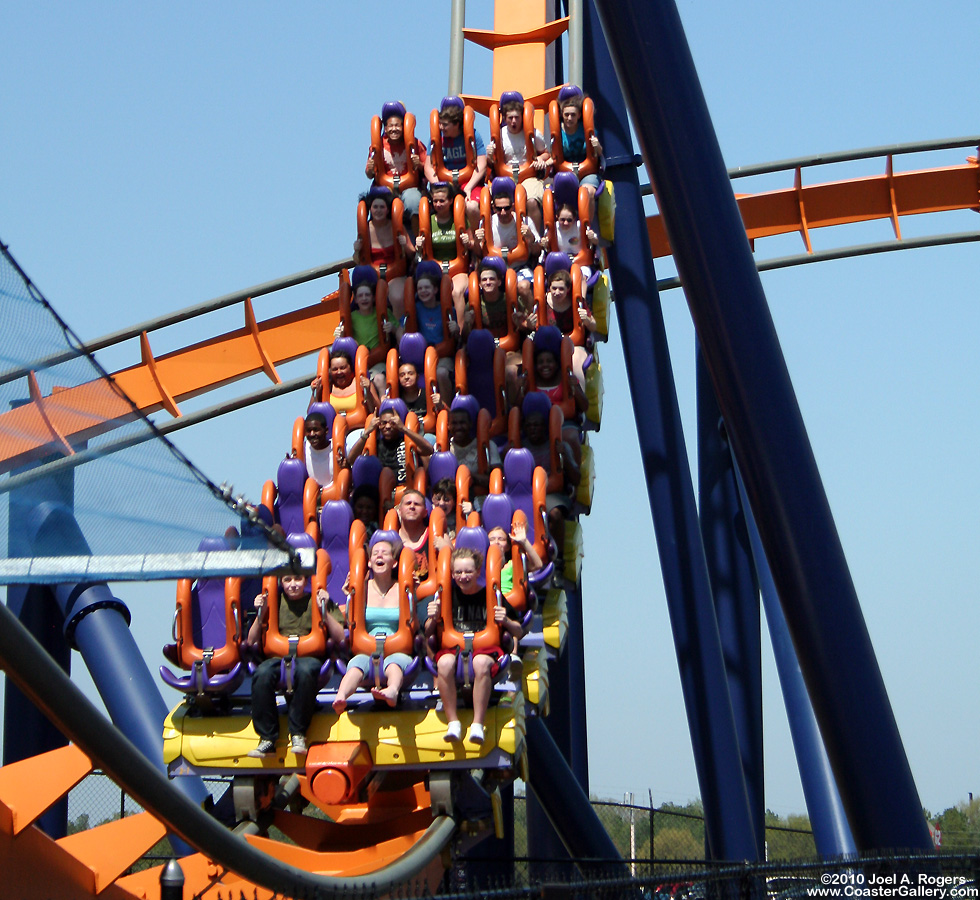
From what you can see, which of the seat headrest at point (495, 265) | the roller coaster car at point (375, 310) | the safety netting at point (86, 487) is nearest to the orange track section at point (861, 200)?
the seat headrest at point (495, 265)

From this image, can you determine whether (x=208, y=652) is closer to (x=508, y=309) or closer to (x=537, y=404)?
(x=537, y=404)

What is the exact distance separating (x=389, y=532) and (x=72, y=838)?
1.85m

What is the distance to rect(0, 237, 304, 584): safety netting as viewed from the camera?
258cm

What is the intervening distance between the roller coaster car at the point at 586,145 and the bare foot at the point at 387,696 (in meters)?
3.70

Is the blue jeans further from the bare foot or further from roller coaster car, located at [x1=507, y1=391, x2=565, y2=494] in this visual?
roller coaster car, located at [x1=507, y1=391, x2=565, y2=494]

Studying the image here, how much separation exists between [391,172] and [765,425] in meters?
4.12

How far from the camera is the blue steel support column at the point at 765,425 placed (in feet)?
14.6

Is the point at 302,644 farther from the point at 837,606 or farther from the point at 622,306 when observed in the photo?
the point at 622,306

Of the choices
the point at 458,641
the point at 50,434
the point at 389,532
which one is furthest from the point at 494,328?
the point at 50,434

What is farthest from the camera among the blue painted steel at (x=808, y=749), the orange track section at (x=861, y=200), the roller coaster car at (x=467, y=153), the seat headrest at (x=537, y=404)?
the orange track section at (x=861, y=200)

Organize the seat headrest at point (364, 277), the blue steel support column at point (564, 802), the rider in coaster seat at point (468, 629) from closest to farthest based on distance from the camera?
the rider in coaster seat at point (468, 629) < the blue steel support column at point (564, 802) < the seat headrest at point (364, 277)

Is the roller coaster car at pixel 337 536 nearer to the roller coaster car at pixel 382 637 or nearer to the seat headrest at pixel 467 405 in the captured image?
the roller coaster car at pixel 382 637

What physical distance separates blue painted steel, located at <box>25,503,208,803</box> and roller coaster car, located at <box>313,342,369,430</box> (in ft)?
4.46

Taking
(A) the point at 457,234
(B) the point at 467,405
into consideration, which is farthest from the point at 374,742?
(A) the point at 457,234
